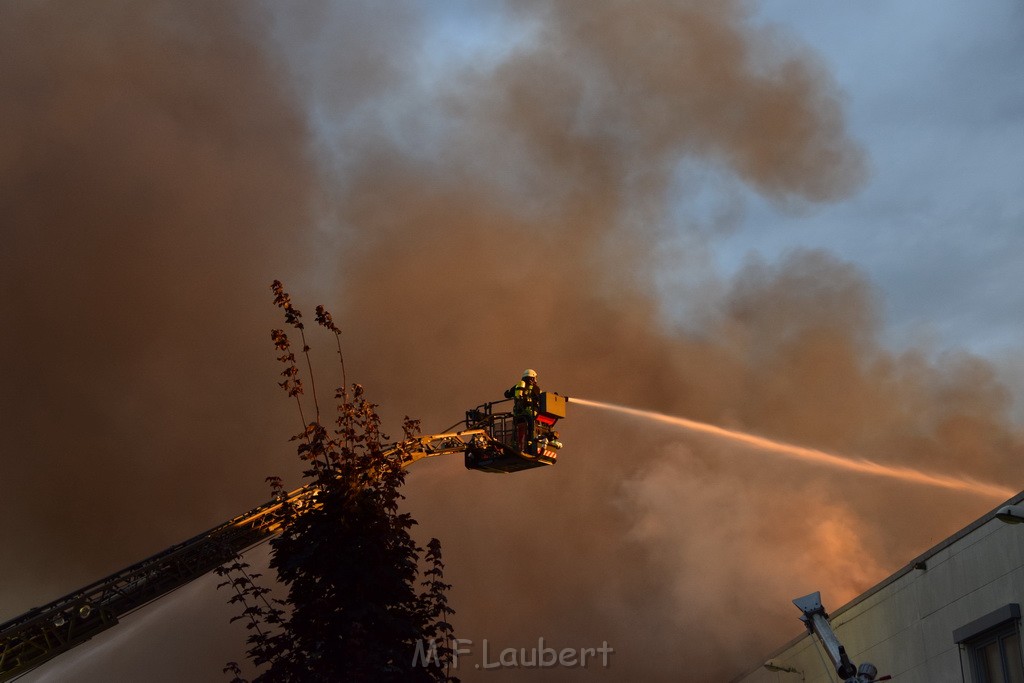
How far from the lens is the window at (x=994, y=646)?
1719cm

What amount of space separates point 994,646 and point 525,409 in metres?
10.5

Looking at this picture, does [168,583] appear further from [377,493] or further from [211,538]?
[377,493]

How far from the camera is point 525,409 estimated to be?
996 inches

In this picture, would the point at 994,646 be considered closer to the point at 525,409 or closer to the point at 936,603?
the point at 936,603

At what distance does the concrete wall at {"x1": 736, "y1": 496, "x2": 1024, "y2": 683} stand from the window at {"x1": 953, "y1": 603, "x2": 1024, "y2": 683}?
139mm

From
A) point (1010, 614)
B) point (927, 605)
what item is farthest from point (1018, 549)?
point (927, 605)

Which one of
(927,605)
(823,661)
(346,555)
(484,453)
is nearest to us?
(346,555)

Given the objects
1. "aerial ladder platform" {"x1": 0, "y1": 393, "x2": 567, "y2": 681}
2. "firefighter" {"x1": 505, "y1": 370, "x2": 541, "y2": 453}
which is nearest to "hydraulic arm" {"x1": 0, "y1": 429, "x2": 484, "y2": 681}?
"aerial ladder platform" {"x1": 0, "y1": 393, "x2": 567, "y2": 681}

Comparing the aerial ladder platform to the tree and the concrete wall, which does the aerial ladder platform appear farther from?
the concrete wall

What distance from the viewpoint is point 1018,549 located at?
17.1 m

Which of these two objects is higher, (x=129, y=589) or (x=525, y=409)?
(x=525, y=409)

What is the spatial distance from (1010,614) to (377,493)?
9.09 meters

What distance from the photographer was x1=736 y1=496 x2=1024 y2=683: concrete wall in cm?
1758

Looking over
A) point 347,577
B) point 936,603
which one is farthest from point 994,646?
point 347,577
